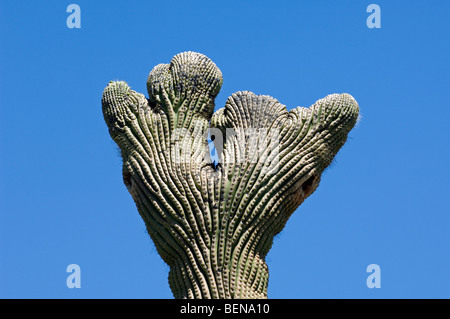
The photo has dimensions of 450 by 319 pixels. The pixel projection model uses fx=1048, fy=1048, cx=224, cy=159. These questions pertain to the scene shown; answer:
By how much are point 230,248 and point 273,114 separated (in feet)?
5.93

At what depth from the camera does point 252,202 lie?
40.0 feet

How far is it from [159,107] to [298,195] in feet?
6.75

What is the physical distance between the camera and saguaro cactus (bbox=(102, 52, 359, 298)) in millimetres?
12055

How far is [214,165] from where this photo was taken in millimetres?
12680

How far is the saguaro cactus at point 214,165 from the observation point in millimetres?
12055
